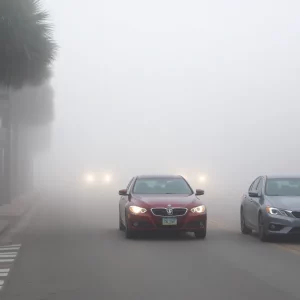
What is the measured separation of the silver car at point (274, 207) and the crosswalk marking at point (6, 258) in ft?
16.6

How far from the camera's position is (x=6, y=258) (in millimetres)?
14344

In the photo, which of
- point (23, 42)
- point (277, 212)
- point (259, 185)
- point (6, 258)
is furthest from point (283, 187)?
point (23, 42)

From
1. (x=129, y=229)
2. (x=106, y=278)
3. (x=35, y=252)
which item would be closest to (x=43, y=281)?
(x=106, y=278)

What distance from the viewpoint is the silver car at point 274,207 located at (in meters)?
15.9

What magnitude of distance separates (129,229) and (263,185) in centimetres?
309

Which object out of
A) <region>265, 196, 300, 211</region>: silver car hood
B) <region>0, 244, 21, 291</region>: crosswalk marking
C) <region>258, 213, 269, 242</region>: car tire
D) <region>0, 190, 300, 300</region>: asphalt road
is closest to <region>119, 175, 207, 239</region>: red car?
<region>0, 190, 300, 300</region>: asphalt road

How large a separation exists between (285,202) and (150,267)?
4.60 meters

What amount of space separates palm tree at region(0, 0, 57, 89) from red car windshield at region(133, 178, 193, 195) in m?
8.12

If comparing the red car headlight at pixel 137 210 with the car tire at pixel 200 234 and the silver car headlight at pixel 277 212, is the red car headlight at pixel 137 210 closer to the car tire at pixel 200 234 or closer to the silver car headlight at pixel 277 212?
the car tire at pixel 200 234

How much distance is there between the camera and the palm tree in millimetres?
24266

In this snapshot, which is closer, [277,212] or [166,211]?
[277,212]

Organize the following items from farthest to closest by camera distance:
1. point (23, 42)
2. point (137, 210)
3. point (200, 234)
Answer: point (23, 42) < point (200, 234) < point (137, 210)

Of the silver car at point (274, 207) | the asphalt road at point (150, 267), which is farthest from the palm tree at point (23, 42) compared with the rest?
the silver car at point (274, 207)

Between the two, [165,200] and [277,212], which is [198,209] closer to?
[165,200]
